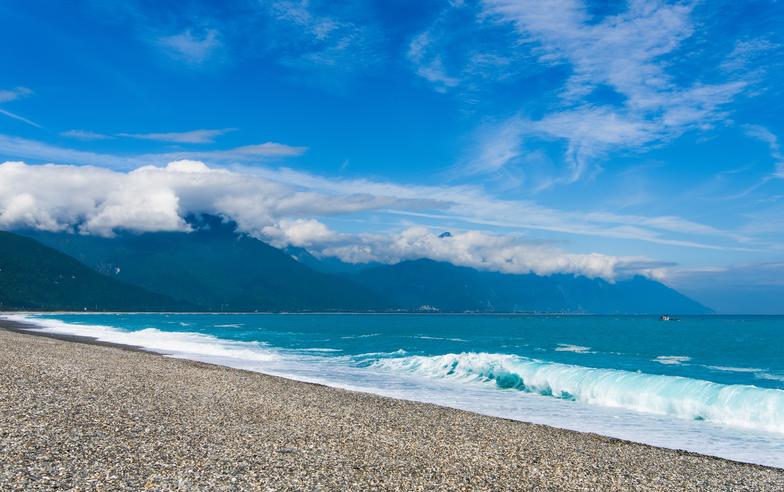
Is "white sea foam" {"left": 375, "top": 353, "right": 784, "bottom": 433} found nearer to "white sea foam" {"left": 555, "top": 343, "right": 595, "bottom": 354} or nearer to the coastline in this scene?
the coastline

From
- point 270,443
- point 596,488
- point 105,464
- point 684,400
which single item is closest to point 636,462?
point 596,488

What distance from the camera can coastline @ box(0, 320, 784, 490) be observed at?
10.2 m

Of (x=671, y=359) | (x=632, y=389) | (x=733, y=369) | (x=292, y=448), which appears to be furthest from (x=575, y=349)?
(x=292, y=448)

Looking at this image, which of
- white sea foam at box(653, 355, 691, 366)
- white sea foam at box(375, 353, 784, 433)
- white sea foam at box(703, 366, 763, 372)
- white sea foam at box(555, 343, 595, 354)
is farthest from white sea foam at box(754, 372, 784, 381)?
white sea foam at box(555, 343, 595, 354)

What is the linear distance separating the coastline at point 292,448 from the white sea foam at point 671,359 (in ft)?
118

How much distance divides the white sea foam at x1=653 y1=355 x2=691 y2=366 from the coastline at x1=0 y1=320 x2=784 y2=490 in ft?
118

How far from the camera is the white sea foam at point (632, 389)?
2305cm

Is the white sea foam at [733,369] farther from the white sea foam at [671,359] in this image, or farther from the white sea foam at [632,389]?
the white sea foam at [632,389]

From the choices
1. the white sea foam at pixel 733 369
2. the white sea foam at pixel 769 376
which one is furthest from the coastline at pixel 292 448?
the white sea foam at pixel 733 369

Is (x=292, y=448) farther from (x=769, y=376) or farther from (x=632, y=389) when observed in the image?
(x=769, y=376)

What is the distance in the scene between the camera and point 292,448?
1262 cm

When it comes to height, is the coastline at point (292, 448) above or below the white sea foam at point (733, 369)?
above

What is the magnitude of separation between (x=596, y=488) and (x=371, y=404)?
419 inches

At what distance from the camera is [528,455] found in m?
13.5
